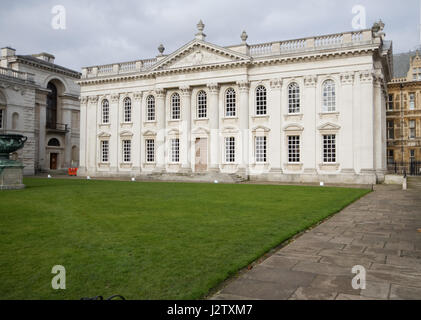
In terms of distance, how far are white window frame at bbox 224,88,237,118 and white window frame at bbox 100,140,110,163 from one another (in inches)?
574

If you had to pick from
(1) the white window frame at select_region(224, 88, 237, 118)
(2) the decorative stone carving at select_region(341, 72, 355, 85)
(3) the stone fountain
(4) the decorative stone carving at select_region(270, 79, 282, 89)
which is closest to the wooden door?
(1) the white window frame at select_region(224, 88, 237, 118)

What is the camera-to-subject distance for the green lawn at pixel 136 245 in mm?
4844

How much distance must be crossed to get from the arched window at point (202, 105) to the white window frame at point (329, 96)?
1120cm

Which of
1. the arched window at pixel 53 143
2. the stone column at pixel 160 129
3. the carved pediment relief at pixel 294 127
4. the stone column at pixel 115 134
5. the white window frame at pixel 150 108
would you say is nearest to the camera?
the carved pediment relief at pixel 294 127

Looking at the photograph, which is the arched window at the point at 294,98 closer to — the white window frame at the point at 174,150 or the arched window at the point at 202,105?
the arched window at the point at 202,105

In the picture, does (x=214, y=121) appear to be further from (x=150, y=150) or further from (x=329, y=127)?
(x=329, y=127)

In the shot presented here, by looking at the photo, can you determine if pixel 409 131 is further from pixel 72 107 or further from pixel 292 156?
pixel 72 107

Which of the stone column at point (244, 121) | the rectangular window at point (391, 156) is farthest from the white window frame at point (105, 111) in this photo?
the rectangular window at point (391, 156)

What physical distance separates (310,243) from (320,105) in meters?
25.2

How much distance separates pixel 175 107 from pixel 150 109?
10.2ft

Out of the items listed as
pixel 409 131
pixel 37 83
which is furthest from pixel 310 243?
pixel 409 131

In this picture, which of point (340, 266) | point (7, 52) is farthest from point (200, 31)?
point (340, 266)

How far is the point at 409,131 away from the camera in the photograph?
51.9 meters

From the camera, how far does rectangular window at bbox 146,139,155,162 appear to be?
38250 mm
